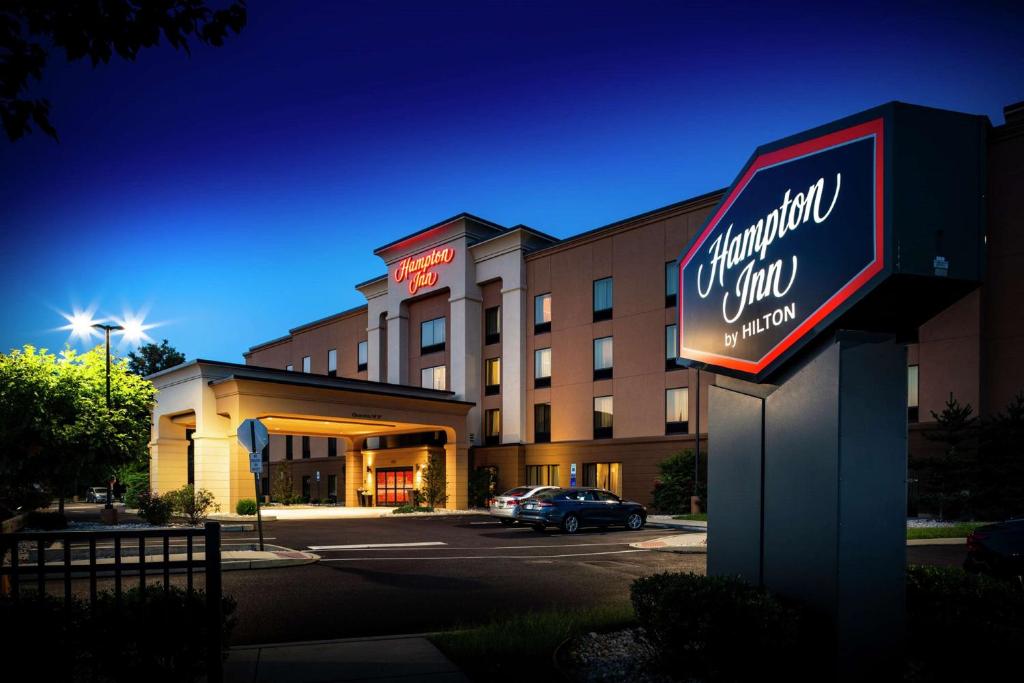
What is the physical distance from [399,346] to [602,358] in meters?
16.5

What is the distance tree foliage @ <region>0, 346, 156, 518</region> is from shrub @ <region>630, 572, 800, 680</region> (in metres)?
25.8

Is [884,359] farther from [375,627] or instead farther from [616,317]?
[616,317]

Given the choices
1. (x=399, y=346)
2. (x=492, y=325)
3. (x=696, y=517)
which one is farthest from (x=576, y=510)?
(x=399, y=346)

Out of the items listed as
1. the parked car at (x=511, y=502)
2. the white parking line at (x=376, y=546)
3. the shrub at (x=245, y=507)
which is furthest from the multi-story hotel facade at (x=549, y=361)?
the white parking line at (x=376, y=546)

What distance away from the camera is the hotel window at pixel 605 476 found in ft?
127

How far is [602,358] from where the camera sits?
40219mm

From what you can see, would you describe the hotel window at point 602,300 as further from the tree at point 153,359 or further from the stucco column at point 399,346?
the tree at point 153,359

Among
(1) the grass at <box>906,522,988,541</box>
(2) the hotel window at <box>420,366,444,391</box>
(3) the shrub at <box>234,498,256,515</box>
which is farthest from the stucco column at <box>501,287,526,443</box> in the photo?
(1) the grass at <box>906,522,988,541</box>

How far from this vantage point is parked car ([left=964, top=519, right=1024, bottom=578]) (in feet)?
36.1

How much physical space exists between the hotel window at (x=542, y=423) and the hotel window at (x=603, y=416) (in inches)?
135

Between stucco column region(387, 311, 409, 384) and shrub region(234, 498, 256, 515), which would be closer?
shrub region(234, 498, 256, 515)

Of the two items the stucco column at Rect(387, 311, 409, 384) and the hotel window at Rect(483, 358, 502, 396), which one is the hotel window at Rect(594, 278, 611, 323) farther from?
the stucco column at Rect(387, 311, 409, 384)

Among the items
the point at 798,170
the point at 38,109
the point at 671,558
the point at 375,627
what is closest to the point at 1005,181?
the point at 671,558

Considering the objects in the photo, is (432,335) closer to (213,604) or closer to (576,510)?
(576,510)
